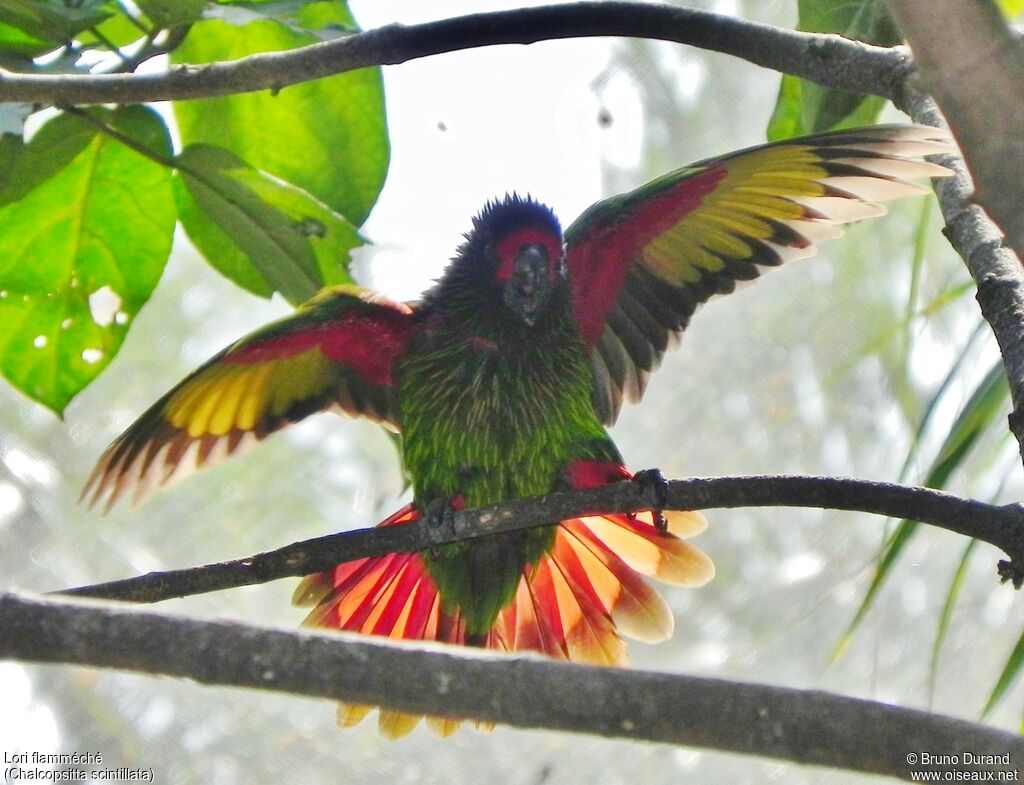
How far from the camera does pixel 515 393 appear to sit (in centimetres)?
180

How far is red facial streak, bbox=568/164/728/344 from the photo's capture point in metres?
1.74

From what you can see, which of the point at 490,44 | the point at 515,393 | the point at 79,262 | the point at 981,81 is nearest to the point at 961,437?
the point at 515,393

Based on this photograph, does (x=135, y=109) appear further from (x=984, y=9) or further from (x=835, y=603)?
(x=835, y=603)

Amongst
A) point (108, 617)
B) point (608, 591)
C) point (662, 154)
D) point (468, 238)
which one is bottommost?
point (108, 617)

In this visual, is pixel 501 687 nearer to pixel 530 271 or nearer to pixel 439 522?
pixel 439 522

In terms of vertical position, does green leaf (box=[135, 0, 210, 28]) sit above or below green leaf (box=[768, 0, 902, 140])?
below

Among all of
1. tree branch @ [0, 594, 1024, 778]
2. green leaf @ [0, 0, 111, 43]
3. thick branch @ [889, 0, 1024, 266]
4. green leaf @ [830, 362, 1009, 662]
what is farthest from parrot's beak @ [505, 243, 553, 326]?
thick branch @ [889, 0, 1024, 266]

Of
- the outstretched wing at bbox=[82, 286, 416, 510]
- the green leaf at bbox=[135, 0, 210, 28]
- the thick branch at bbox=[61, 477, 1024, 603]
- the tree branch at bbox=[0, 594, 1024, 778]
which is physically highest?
the green leaf at bbox=[135, 0, 210, 28]

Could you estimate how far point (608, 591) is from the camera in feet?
6.09

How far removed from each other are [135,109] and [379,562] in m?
0.79

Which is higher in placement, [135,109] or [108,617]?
[135,109]

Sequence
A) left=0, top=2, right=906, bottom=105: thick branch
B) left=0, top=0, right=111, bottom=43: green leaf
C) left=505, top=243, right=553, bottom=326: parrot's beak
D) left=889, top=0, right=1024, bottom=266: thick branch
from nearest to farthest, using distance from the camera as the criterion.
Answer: left=889, top=0, right=1024, bottom=266: thick branch → left=0, top=2, right=906, bottom=105: thick branch → left=0, top=0, right=111, bottom=43: green leaf → left=505, top=243, right=553, bottom=326: parrot's beak

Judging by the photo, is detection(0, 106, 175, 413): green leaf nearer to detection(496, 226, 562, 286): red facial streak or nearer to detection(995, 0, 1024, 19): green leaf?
detection(496, 226, 562, 286): red facial streak

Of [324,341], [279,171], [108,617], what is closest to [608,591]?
[324,341]
